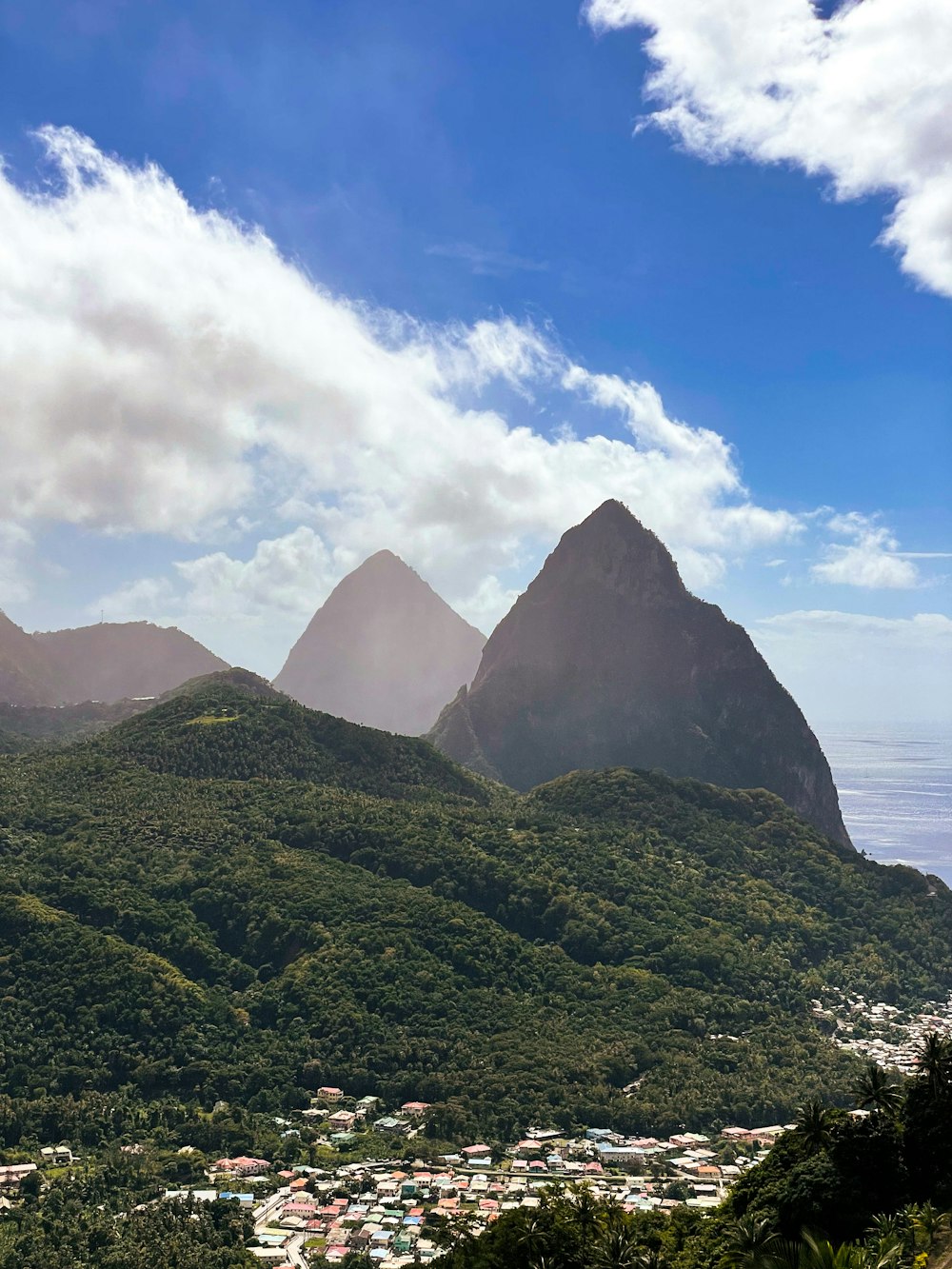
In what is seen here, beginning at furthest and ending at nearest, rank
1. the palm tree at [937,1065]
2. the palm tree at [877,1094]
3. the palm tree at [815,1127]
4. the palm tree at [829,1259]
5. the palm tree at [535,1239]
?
the palm tree at [815,1127] → the palm tree at [877,1094] → the palm tree at [937,1065] → the palm tree at [535,1239] → the palm tree at [829,1259]

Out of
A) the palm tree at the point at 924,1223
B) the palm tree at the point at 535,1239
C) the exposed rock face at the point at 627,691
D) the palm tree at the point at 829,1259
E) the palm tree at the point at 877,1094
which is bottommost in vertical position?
the palm tree at the point at 535,1239

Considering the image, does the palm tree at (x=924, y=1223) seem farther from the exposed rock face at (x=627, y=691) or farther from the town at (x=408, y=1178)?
the exposed rock face at (x=627, y=691)

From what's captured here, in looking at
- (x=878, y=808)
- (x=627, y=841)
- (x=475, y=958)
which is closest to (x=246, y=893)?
(x=475, y=958)

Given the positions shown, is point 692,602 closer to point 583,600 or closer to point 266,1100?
point 583,600

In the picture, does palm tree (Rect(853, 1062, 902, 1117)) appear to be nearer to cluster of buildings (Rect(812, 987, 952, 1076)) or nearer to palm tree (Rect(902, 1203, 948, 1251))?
palm tree (Rect(902, 1203, 948, 1251))

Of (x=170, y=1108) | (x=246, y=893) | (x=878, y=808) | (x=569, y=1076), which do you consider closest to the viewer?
(x=170, y=1108)

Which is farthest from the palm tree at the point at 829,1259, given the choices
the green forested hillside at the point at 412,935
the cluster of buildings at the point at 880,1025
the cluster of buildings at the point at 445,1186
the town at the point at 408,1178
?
the cluster of buildings at the point at 880,1025

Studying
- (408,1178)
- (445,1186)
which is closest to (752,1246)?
(445,1186)
